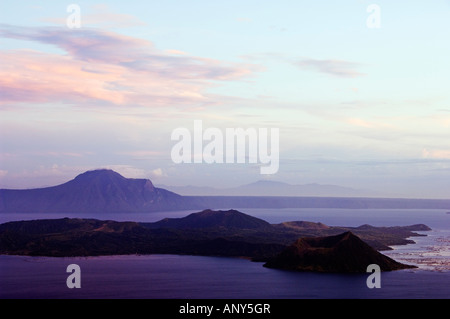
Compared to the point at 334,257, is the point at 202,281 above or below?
below

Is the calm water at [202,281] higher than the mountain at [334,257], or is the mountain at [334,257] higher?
the mountain at [334,257]

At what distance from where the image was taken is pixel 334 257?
160 metres

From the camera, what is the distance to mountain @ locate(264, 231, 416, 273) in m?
157

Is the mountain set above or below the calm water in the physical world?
above

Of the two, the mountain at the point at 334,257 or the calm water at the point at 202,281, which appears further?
the mountain at the point at 334,257

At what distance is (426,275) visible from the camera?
5768 inches

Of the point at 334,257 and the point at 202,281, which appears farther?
the point at 334,257

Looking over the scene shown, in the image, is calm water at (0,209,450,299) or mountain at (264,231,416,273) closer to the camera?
calm water at (0,209,450,299)

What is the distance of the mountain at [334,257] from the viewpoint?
157 m
